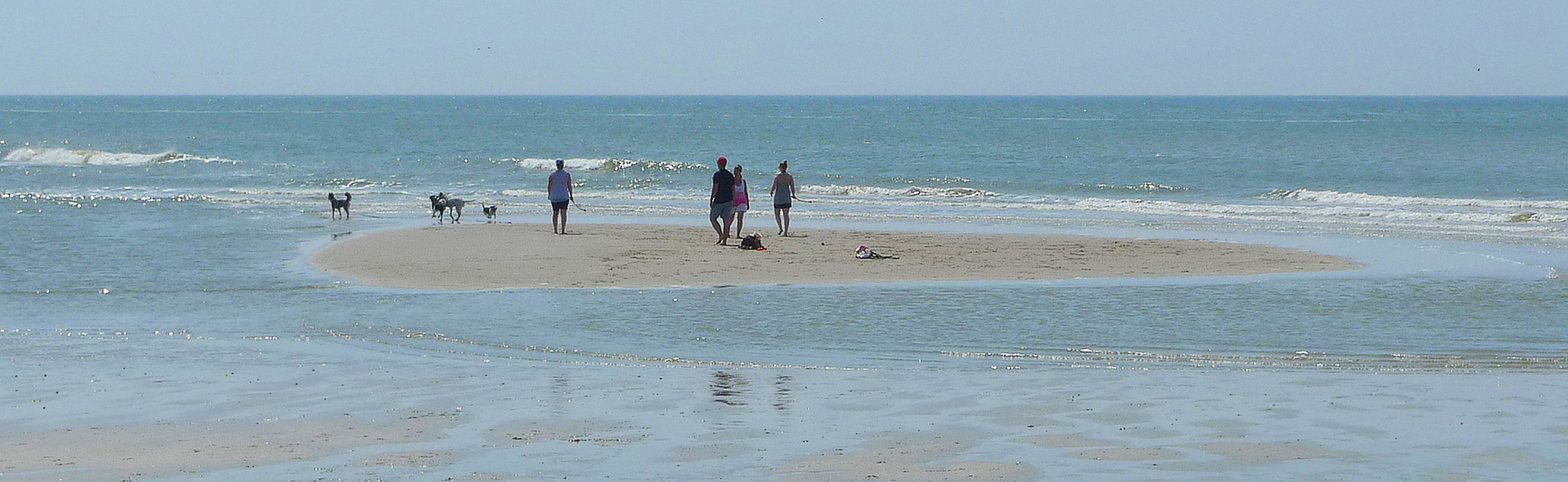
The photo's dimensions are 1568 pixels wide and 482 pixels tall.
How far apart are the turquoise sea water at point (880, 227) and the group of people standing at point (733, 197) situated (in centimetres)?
321

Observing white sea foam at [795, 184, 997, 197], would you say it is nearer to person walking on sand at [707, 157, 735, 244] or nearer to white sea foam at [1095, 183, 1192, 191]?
white sea foam at [1095, 183, 1192, 191]

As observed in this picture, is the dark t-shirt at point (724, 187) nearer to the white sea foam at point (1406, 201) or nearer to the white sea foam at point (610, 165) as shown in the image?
the white sea foam at point (1406, 201)

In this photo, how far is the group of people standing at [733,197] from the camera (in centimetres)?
1992

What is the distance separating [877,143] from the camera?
71.9m

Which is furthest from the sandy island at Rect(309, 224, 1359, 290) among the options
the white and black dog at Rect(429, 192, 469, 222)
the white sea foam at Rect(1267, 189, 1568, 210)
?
the white sea foam at Rect(1267, 189, 1568, 210)

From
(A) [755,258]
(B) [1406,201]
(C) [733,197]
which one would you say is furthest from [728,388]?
(B) [1406,201]

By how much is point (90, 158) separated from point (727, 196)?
45647mm

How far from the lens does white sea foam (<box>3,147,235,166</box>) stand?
55312 millimetres

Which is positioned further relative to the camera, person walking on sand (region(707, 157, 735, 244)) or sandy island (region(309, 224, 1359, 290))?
person walking on sand (region(707, 157, 735, 244))

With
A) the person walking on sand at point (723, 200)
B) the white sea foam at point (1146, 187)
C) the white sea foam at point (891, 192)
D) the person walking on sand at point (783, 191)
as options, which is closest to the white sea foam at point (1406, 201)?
the white sea foam at point (1146, 187)

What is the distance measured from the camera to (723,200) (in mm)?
19922

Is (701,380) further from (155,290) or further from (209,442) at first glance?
(155,290)

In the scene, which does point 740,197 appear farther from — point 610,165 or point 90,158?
point 90,158

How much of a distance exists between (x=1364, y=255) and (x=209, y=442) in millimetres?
15337
